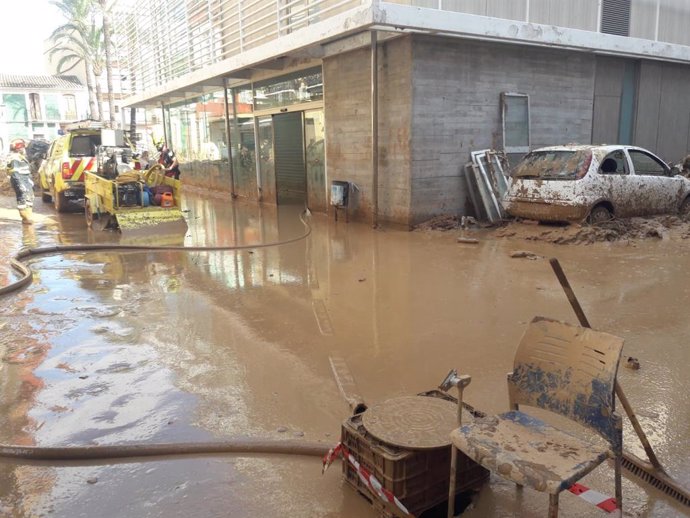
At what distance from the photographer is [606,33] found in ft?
39.7

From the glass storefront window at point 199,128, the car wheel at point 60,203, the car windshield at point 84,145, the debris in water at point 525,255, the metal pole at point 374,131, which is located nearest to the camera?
the debris in water at point 525,255

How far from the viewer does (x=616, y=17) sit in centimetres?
1228

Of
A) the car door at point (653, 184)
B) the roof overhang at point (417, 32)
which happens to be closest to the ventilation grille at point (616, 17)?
the roof overhang at point (417, 32)

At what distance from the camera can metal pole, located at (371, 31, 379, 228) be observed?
10008 millimetres

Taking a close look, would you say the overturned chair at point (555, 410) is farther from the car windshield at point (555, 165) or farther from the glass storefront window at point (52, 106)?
the glass storefront window at point (52, 106)

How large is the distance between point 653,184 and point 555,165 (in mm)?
2070

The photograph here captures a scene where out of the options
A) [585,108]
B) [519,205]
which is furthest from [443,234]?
[585,108]

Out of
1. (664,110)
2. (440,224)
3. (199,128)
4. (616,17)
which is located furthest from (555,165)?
(199,128)

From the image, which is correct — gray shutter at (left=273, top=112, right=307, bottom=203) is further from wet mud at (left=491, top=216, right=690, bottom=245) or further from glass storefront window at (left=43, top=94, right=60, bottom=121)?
glass storefront window at (left=43, top=94, right=60, bottom=121)

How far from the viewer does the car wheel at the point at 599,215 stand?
9234 mm

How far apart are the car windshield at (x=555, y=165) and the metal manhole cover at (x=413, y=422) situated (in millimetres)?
7270

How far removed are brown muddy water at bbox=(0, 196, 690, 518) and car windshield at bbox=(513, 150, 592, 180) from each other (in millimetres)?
1243

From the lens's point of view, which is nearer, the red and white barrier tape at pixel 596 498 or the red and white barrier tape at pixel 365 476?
the red and white barrier tape at pixel 365 476

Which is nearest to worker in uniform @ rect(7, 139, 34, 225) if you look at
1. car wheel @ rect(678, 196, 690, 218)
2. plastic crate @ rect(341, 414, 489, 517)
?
plastic crate @ rect(341, 414, 489, 517)
